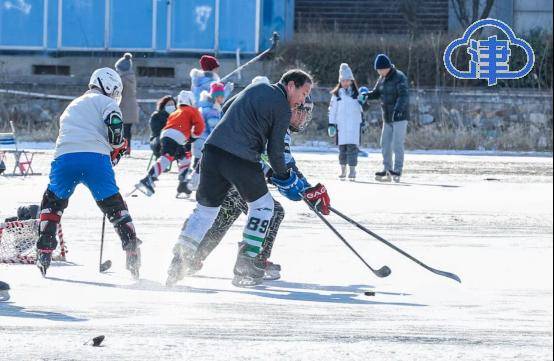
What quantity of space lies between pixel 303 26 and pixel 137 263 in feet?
67.2

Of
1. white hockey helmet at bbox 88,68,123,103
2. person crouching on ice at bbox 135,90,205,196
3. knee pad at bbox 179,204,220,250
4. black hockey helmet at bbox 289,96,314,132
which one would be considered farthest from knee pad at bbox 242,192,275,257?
person crouching on ice at bbox 135,90,205,196

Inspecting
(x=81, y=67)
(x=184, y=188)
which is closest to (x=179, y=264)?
(x=184, y=188)

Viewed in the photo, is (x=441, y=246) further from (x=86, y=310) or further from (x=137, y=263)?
(x=86, y=310)

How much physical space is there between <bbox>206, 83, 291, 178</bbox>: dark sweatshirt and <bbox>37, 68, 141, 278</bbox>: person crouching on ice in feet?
2.59

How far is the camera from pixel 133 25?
95.4 ft

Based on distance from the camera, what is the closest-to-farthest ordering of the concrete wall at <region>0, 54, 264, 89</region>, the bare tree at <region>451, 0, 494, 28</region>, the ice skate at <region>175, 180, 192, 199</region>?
the ice skate at <region>175, 180, 192, 199</region>
the concrete wall at <region>0, 54, 264, 89</region>
the bare tree at <region>451, 0, 494, 28</region>

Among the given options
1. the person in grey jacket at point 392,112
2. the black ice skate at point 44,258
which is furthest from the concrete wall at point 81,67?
the black ice skate at point 44,258

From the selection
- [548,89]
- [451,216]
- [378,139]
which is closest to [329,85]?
[378,139]

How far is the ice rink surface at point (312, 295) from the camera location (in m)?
7.33

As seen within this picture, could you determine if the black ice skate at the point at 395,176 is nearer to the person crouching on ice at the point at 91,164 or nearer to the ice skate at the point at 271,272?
the ice skate at the point at 271,272

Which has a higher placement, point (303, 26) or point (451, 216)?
point (303, 26)

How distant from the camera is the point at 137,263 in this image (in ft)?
32.0

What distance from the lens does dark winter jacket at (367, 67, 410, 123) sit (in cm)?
1827

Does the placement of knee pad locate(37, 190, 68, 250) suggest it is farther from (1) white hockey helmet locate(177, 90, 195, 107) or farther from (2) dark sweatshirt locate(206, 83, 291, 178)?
(1) white hockey helmet locate(177, 90, 195, 107)
